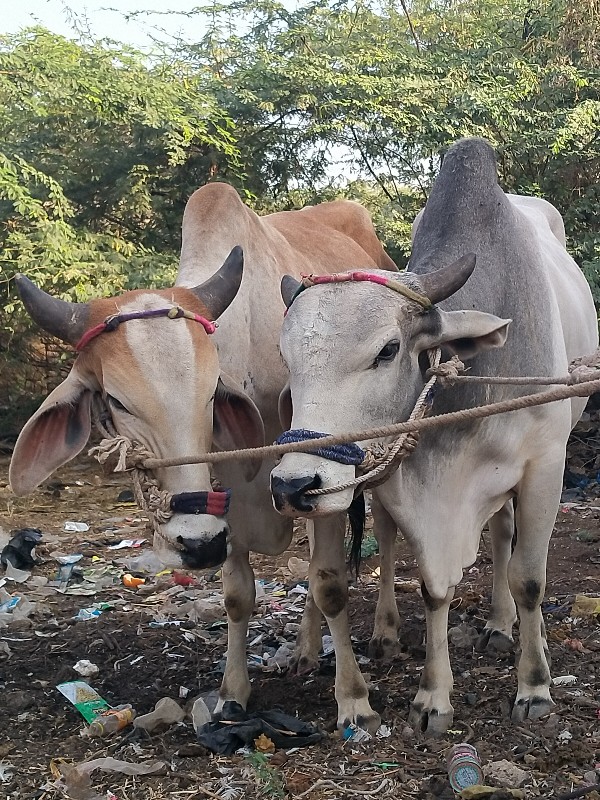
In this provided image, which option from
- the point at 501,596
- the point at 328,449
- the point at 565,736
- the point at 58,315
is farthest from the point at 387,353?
the point at 501,596

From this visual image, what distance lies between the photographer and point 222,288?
2.63 metres

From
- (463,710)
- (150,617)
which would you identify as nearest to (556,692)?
(463,710)

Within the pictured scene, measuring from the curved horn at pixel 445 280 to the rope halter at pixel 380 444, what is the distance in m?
0.03

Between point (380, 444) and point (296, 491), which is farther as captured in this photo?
point (380, 444)

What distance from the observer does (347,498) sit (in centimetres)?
216

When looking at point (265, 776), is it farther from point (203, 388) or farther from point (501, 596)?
point (501, 596)

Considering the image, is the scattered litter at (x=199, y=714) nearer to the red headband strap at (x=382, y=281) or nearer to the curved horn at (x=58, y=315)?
the curved horn at (x=58, y=315)

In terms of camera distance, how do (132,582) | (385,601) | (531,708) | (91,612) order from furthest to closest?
(132,582) < (91,612) < (385,601) < (531,708)

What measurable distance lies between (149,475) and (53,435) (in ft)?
1.18

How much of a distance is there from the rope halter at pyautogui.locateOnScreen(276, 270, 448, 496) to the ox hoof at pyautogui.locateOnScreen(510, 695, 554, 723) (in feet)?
3.24

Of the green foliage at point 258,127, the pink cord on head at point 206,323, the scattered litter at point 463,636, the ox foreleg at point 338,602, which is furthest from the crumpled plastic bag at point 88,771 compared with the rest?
the green foliage at point 258,127

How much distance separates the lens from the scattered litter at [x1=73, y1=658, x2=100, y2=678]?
3.44m

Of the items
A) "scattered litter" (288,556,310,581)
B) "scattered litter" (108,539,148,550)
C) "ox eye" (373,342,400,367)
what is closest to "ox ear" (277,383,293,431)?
"ox eye" (373,342,400,367)

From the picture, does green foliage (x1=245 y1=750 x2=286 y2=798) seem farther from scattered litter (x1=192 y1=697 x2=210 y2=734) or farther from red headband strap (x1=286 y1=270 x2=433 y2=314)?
red headband strap (x1=286 y1=270 x2=433 y2=314)
